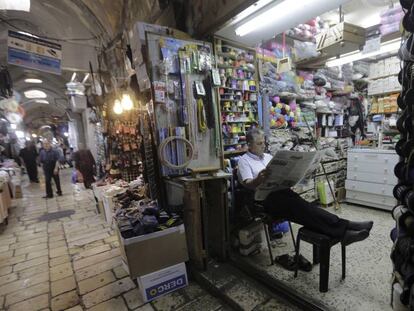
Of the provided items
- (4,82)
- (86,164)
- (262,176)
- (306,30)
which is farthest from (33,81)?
(262,176)

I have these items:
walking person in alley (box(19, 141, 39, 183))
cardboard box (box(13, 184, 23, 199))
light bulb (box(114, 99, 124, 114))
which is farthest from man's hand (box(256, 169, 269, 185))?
walking person in alley (box(19, 141, 39, 183))

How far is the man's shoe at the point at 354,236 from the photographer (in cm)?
184

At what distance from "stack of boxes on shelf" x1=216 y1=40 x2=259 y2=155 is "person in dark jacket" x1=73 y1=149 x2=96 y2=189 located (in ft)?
15.1

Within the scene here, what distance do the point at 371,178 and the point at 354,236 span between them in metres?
2.56

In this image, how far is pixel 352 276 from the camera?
7.06ft

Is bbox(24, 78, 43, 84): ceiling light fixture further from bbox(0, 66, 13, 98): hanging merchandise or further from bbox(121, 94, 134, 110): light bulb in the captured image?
bbox(121, 94, 134, 110): light bulb

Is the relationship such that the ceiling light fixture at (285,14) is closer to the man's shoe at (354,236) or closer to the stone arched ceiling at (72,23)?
the man's shoe at (354,236)

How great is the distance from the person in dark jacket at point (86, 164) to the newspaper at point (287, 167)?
5.45 m

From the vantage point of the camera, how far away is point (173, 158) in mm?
2721

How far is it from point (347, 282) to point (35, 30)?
287 inches

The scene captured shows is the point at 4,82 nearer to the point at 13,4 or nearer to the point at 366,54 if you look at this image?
the point at 13,4

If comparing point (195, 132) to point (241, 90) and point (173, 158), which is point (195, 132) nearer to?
point (173, 158)

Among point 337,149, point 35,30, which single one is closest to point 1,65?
point 35,30

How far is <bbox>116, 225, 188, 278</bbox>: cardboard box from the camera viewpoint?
1985mm
